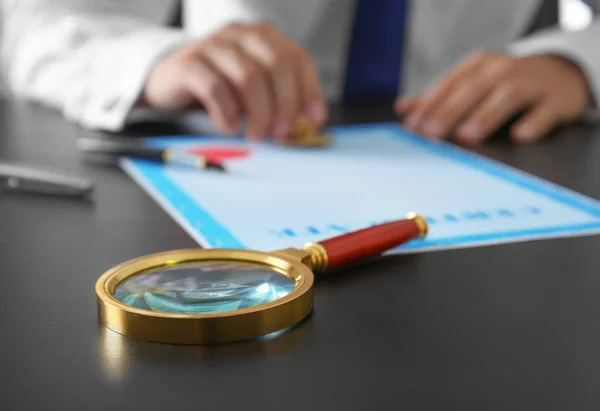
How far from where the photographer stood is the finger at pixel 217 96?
991 mm

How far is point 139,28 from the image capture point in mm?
1269

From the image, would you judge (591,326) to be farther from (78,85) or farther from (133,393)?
(78,85)

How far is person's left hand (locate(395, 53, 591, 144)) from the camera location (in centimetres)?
102

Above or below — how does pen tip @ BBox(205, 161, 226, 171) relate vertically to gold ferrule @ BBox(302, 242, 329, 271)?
below

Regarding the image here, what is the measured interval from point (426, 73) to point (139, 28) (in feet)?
2.12

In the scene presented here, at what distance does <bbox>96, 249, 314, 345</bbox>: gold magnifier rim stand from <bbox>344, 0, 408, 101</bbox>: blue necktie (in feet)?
3.49

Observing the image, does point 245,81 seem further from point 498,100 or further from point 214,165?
point 498,100

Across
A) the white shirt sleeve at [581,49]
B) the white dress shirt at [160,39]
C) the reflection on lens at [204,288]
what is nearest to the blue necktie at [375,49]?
the white dress shirt at [160,39]

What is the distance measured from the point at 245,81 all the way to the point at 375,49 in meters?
0.62

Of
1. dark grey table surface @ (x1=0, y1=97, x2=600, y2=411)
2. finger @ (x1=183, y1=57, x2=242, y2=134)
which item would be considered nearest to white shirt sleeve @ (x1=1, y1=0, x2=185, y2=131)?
finger @ (x1=183, y1=57, x2=242, y2=134)

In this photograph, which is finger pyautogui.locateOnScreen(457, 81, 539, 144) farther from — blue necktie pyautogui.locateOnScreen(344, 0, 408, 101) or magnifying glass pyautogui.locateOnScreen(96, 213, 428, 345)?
magnifying glass pyautogui.locateOnScreen(96, 213, 428, 345)

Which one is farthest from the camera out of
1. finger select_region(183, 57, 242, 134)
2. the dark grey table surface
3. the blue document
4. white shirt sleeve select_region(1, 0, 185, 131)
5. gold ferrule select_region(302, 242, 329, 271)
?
white shirt sleeve select_region(1, 0, 185, 131)

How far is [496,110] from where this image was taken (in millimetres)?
1054

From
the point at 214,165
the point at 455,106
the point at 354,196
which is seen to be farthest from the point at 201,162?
the point at 455,106
